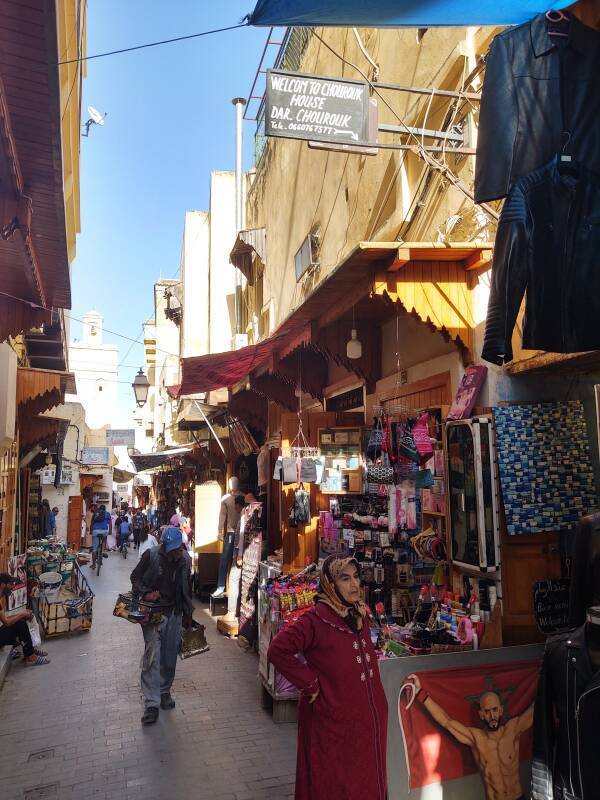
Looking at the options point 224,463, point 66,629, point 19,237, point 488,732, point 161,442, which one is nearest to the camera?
point 488,732

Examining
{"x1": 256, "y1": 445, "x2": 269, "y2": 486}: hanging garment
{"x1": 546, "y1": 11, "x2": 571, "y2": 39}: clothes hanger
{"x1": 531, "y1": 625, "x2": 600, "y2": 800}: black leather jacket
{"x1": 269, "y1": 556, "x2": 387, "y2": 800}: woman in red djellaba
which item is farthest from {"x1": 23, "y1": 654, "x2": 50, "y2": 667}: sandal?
{"x1": 546, "y1": 11, "x2": 571, "y2": 39}: clothes hanger

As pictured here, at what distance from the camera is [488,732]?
3.95m

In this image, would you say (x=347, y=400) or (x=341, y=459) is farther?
(x=347, y=400)

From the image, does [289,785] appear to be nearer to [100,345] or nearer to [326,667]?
[326,667]

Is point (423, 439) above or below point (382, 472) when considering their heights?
above

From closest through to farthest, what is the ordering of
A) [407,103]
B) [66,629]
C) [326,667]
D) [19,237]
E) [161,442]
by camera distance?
[326,667]
[19,237]
[407,103]
[66,629]
[161,442]

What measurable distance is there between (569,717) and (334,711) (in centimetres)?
124

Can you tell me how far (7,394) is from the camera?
26.7ft

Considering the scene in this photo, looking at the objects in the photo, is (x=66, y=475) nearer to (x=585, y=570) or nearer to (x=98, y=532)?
(x=98, y=532)

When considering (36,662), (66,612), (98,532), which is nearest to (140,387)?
(98,532)

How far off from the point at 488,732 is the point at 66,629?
8.02m

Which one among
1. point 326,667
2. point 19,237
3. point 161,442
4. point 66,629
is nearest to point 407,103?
point 19,237

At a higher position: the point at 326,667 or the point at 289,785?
the point at 326,667

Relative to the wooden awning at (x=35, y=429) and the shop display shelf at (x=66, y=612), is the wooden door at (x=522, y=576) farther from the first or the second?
the wooden awning at (x=35, y=429)
